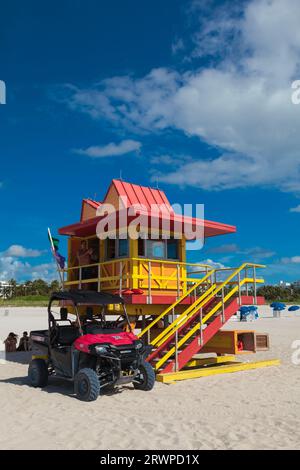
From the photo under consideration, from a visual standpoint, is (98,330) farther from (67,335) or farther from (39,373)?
(39,373)

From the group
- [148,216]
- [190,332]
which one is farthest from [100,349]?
[148,216]

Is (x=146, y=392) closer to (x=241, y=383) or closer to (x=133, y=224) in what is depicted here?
(x=241, y=383)

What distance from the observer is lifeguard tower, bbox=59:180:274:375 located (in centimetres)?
1307

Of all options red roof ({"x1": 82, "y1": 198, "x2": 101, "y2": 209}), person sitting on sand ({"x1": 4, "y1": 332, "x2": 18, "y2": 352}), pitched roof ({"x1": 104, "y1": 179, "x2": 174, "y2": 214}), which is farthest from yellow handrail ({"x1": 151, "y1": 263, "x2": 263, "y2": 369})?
person sitting on sand ({"x1": 4, "y1": 332, "x2": 18, "y2": 352})

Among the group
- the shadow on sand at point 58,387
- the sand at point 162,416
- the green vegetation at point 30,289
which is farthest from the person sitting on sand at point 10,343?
the green vegetation at point 30,289

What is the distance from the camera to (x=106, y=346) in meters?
9.71

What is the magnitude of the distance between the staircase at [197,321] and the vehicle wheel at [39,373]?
105 inches

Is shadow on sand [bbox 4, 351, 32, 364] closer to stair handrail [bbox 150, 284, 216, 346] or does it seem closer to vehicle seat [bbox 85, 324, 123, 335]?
stair handrail [bbox 150, 284, 216, 346]

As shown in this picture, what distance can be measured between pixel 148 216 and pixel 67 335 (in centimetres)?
455

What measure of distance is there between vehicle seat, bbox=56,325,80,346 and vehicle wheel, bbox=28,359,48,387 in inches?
26.3

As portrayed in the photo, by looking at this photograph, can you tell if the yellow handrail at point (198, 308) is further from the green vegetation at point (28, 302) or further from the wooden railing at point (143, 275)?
the green vegetation at point (28, 302)

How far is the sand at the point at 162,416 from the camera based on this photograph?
658 centimetres

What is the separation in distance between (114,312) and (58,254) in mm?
3987
